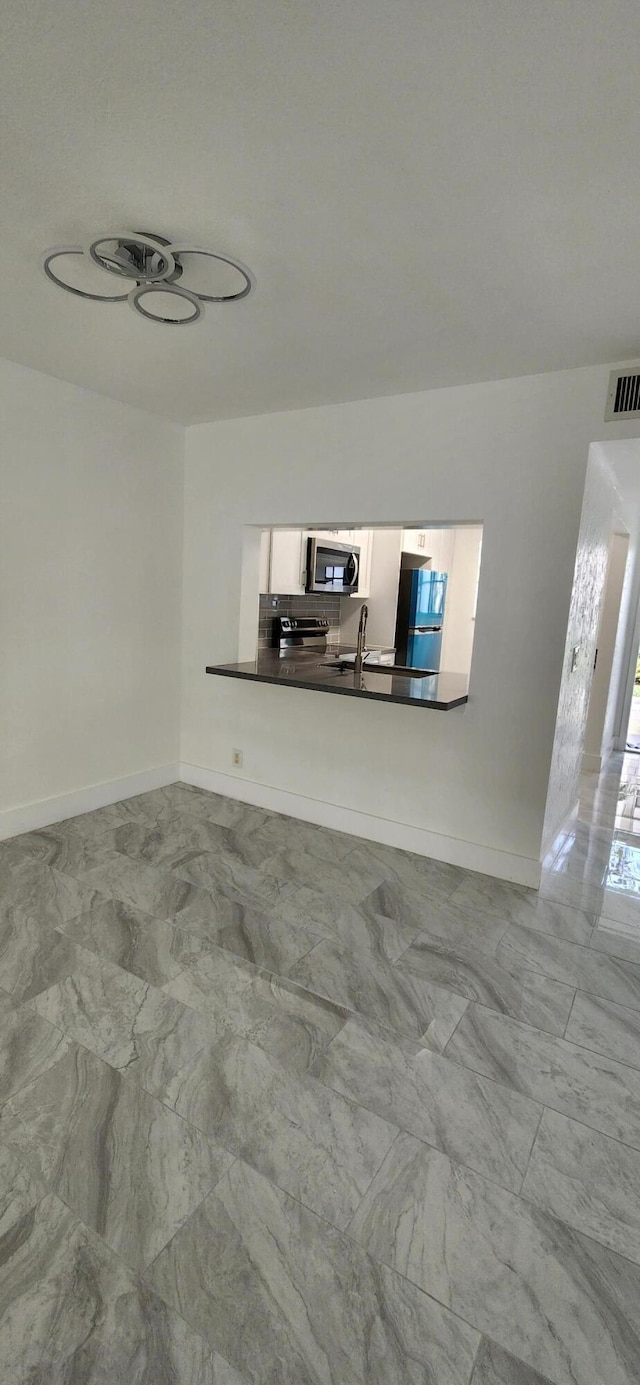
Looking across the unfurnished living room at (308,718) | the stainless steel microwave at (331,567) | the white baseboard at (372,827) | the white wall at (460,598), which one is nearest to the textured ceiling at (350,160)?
the unfurnished living room at (308,718)

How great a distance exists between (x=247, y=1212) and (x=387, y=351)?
2.79 m

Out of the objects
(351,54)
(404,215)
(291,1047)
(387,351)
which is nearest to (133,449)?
(387,351)

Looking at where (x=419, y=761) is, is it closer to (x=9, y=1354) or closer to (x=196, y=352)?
(x=196, y=352)

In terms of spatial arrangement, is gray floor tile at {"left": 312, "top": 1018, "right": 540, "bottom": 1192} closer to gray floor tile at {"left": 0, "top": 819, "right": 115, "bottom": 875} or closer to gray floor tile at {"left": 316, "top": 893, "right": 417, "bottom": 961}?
gray floor tile at {"left": 316, "top": 893, "right": 417, "bottom": 961}

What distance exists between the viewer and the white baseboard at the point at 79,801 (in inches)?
127

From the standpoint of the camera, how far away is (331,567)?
4559 millimetres

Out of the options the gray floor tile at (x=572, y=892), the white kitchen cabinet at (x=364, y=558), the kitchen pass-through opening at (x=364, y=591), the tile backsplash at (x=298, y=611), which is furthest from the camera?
the white kitchen cabinet at (x=364, y=558)

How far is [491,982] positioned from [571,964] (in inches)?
14.8

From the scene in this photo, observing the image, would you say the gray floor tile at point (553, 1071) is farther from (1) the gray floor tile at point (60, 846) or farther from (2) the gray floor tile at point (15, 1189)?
(1) the gray floor tile at point (60, 846)

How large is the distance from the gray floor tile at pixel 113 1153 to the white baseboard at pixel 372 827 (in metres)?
1.89

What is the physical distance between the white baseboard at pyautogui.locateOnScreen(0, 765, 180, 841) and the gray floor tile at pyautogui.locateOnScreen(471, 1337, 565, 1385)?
2836mm

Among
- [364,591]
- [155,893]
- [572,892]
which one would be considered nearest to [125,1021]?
[155,893]

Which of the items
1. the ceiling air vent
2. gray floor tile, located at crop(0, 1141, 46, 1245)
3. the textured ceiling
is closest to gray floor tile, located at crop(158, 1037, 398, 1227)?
gray floor tile, located at crop(0, 1141, 46, 1245)

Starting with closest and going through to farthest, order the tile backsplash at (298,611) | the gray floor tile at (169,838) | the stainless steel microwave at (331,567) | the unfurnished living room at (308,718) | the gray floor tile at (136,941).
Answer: the unfurnished living room at (308,718) → the gray floor tile at (136,941) → the gray floor tile at (169,838) → the stainless steel microwave at (331,567) → the tile backsplash at (298,611)
